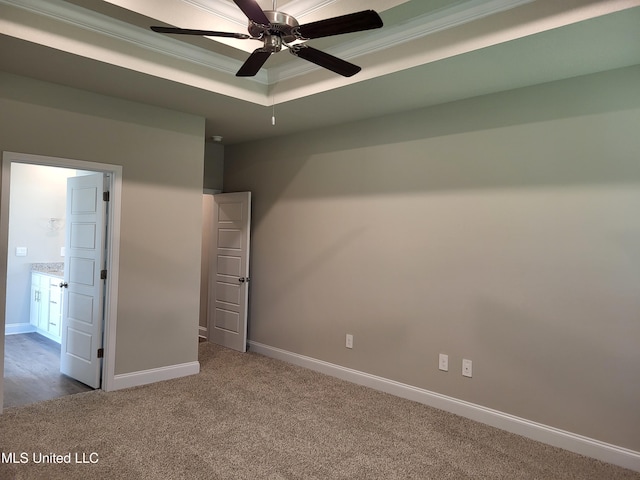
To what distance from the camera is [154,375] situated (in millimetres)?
4211

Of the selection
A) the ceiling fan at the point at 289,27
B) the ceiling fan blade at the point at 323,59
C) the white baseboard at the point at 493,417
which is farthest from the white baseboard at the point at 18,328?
the ceiling fan blade at the point at 323,59

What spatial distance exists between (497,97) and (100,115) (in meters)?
3.29

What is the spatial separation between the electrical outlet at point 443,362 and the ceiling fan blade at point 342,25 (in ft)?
9.00

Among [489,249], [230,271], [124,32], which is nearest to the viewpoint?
[124,32]

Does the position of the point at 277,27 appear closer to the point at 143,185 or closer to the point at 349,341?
the point at 143,185

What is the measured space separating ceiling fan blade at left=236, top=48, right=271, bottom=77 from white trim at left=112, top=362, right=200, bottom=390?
9.56 ft

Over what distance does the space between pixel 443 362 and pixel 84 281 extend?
3330 mm

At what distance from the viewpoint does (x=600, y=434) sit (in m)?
3.01

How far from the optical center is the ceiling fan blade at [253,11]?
1872 millimetres

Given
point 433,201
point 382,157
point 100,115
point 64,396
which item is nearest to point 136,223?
point 100,115

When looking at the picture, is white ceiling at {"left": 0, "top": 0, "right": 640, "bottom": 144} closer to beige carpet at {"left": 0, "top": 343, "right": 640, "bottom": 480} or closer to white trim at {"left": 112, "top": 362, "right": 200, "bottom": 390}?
white trim at {"left": 112, "top": 362, "right": 200, "bottom": 390}

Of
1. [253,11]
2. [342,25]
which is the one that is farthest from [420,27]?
[253,11]

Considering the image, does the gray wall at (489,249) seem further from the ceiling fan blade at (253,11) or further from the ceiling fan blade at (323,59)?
the ceiling fan blade at (253,11)

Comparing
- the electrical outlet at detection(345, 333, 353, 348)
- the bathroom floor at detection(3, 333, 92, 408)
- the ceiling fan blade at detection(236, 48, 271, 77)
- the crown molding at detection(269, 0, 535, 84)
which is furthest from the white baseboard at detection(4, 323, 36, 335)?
the ceiling fan blade at detection(236, 48, 271, 77)
